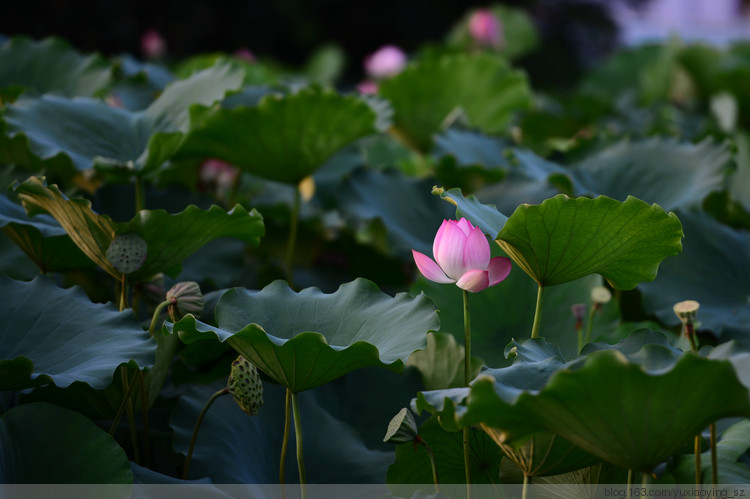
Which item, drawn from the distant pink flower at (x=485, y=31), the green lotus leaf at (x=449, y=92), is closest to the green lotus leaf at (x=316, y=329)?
the green lotus leaf at (x=449, y=92)

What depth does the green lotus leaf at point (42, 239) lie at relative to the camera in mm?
834

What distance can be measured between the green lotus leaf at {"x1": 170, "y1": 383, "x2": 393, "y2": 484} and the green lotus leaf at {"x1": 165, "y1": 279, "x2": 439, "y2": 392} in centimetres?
11

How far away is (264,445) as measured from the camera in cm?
79

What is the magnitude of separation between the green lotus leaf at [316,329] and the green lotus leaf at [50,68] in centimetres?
83

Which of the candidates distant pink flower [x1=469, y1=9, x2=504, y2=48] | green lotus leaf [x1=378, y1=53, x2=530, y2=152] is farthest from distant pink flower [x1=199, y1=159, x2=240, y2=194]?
distant pink flower [x1=469, y1=9, x2=504, y2=48]

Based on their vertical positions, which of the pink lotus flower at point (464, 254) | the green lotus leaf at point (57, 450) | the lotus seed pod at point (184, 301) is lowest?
the green lotus leaf at point (57, 450)

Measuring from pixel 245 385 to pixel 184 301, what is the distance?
11cm

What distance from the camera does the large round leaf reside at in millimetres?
472

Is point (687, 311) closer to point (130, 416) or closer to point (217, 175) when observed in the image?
point (130, 416)

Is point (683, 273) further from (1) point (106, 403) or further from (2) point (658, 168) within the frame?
(1) point (106, 403)

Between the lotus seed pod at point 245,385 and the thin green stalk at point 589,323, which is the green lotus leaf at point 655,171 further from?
the lotus seed pod at point 245,385

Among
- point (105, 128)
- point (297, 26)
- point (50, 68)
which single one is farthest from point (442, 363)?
point (297, 26)

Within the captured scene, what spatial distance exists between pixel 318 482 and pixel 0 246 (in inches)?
21.1

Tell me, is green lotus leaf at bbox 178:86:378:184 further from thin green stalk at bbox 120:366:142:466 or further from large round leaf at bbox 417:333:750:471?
large round leaf at bbox 417:333:750:471
